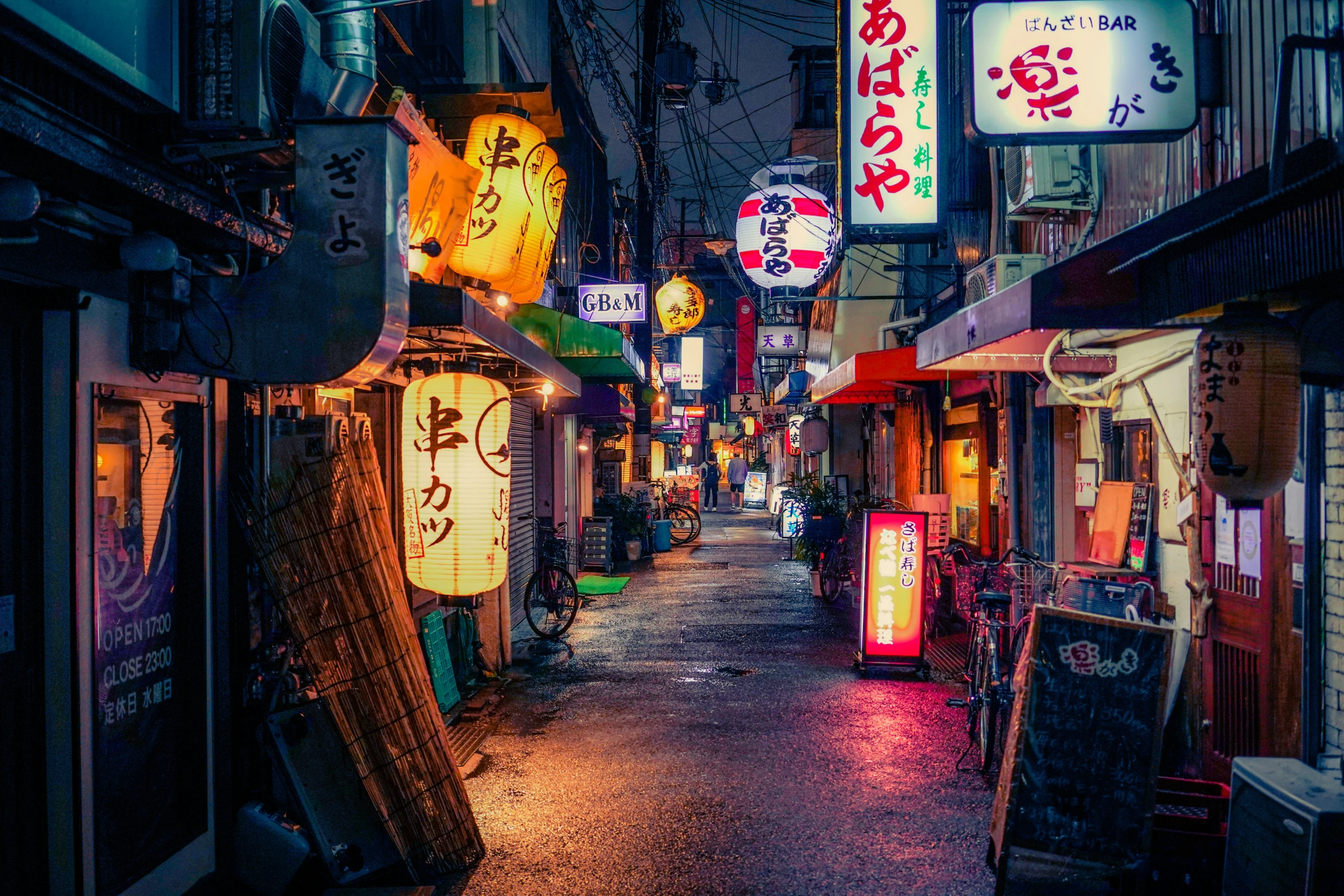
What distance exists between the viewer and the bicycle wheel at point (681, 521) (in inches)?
1202

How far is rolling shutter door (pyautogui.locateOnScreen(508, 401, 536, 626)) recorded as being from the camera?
51.3ft

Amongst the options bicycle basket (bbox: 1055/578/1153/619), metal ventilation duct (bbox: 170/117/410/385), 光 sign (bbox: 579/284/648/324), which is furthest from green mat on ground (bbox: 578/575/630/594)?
metal ventilation duct (bbox: 170/117/410/385)

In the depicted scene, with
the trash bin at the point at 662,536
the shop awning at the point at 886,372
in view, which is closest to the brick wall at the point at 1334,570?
the shop awning at the point at 886,372

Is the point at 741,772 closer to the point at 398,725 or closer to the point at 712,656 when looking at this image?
the point at 398,725

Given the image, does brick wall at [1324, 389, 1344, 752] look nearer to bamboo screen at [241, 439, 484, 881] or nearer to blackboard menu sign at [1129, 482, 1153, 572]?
blackboard menu sign at [1129, 482, 1153, 572]

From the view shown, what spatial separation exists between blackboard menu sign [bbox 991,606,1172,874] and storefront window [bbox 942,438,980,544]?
9.64 m

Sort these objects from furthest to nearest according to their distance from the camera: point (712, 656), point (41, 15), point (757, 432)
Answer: point (757, 432), point (712, 656), point (41, 15)

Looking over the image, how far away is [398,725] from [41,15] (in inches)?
172

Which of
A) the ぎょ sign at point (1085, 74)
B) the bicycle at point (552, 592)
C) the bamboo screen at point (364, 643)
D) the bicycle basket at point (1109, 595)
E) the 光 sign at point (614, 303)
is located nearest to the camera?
the bamboo screen at point (364, 643)

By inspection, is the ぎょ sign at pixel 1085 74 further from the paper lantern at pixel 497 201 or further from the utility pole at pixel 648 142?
the utility pole at pixel 648 142

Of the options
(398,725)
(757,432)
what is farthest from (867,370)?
(757,432)

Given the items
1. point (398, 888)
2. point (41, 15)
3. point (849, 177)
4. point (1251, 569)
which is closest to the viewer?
point (41, 15)

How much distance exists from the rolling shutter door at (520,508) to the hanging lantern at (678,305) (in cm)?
797

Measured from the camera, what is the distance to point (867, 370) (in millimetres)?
15367
